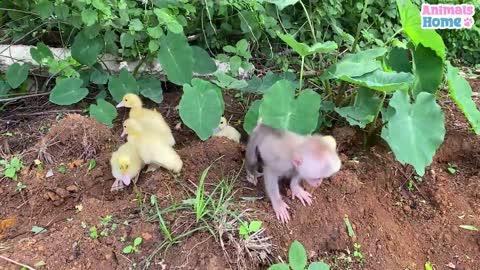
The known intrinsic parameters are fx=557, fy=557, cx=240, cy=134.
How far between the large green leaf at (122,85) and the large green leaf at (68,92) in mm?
151

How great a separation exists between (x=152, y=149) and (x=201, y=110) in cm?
30

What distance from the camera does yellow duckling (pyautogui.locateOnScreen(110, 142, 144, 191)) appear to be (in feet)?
8.05

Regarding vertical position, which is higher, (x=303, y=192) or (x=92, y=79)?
(x=92, y=79)

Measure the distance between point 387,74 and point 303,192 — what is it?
694 millimetres

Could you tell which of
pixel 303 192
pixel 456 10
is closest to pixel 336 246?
pixel 303 192

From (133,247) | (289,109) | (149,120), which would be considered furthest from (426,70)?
(133,247)

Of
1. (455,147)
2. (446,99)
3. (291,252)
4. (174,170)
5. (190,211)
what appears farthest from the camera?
(446,99)

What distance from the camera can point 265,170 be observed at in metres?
2.39

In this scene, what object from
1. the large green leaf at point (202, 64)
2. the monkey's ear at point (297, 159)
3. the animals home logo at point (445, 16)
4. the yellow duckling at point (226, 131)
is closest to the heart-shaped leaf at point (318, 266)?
the monkey's ear at point (297, 159)

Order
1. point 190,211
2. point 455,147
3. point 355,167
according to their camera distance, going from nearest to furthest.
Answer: point 190,211, point 355,167, point 455,147

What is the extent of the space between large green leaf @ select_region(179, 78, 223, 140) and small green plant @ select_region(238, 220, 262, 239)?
483 mm

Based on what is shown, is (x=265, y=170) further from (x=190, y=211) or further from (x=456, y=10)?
(x=456, y=10)

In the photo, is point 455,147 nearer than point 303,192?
No

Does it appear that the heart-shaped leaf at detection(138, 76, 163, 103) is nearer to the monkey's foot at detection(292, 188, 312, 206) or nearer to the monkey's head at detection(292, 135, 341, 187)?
the monkey's foot at detection(292, 188, 312, 206)
